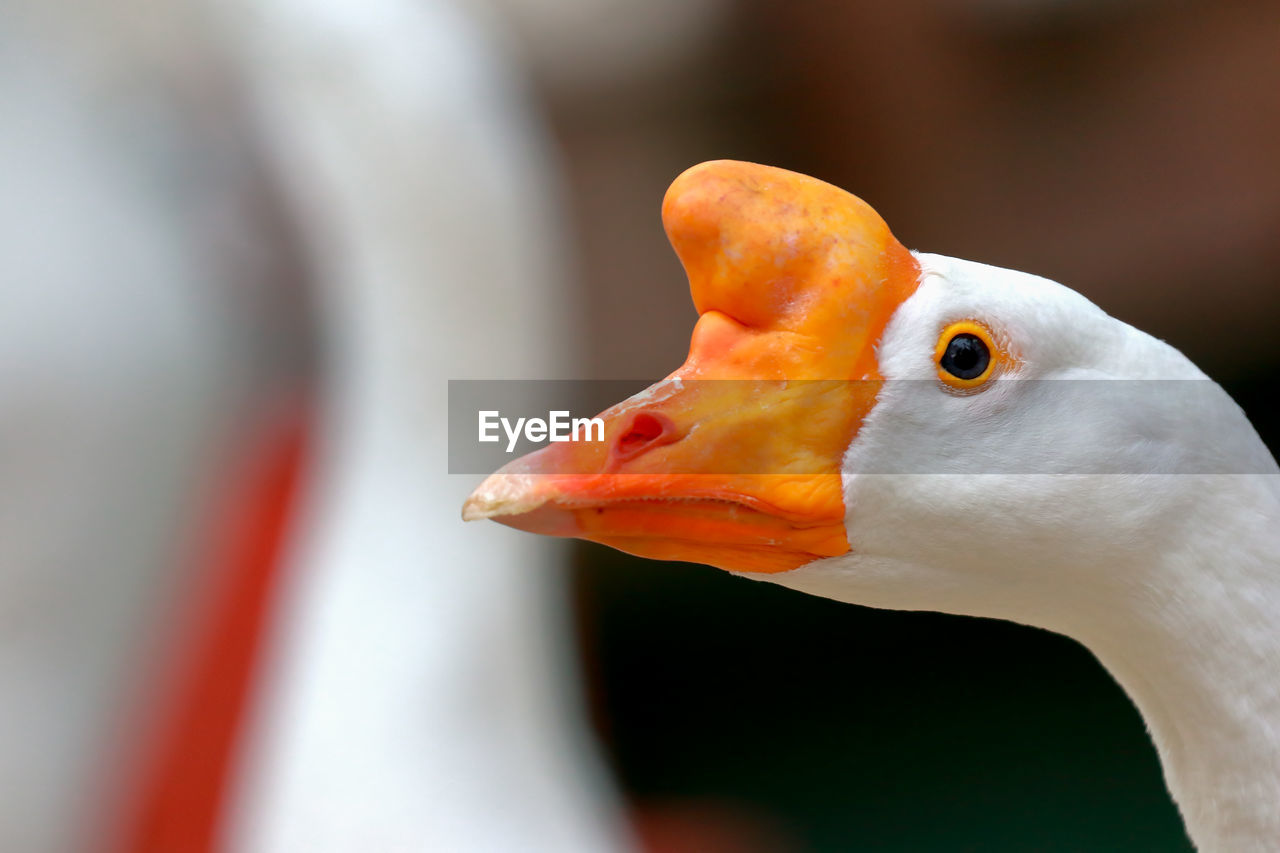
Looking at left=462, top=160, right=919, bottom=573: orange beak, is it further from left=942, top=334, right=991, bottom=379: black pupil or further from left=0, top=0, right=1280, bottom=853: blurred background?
left=0, top=0, right=1280, bottom=853: blurred background

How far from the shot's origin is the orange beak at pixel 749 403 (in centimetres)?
45

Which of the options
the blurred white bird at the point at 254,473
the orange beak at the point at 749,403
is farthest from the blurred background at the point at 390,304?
the orange beak at the point at 749,403

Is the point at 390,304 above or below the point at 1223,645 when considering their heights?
above

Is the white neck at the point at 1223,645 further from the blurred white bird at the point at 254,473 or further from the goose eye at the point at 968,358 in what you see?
the blurred white bird at the point at 254,473

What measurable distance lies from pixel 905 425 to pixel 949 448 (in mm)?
24

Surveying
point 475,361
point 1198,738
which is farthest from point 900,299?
point 475,361

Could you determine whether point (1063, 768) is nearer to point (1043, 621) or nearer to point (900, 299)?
point (1043, 621)

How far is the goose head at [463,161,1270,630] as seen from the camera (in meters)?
0.47

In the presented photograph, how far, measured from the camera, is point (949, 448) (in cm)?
47

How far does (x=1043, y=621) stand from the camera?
540 mm

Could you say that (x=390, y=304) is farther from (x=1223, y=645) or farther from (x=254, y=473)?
(x=1223, y=645)

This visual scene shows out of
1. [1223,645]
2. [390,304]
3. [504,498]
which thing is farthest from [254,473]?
[1223,645]

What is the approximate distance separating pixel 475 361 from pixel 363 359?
0.12 m

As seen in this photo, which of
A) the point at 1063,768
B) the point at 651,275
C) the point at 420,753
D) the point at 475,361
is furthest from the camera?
the point at 651,275
